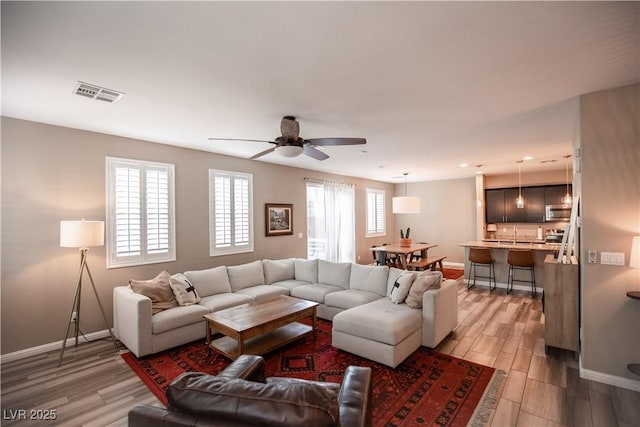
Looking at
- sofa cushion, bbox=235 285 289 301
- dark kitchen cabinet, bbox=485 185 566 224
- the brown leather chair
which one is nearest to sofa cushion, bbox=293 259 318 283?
sofa cushion, bbox=235 285 289 301

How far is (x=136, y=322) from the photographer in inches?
131

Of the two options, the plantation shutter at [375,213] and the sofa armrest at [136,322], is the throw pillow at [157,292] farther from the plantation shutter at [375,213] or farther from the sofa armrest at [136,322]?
the plantation shutter at [375,213]

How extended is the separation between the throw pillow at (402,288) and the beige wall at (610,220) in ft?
5.61

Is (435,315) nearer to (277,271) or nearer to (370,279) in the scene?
(370,279)

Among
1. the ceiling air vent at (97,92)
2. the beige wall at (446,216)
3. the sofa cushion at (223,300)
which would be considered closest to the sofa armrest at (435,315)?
the sofa cushion at (223,300)

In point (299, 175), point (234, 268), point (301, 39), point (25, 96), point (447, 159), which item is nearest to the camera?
point (301, 39)

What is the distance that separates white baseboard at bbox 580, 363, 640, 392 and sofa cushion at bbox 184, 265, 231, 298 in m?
4.45

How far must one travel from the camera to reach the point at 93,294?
3914 millimetres

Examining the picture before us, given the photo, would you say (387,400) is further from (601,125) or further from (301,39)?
(601,125)

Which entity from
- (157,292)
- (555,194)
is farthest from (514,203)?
(157,292)

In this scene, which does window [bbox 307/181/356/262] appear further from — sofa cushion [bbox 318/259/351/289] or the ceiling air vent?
the ceiling air vent

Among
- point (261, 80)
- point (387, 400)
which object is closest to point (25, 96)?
point (261, 80)

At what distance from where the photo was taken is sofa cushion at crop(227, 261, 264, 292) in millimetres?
4840

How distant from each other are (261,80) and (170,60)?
70 cm
